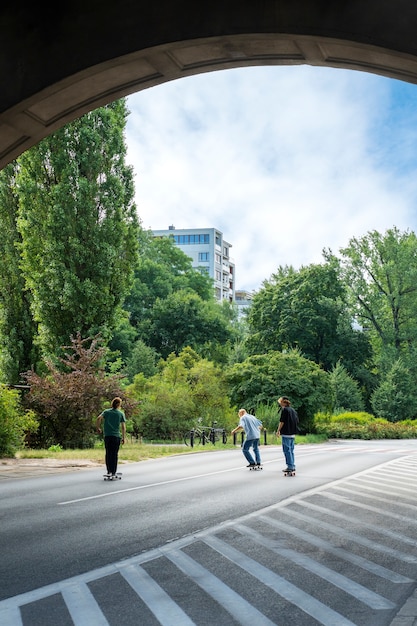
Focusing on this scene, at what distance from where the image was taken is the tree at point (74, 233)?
97.8 ft

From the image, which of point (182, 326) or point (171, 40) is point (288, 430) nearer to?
point (171, 40)

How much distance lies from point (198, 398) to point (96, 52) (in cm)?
2973

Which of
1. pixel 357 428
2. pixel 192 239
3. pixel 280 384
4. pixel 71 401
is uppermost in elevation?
pixel 192 239

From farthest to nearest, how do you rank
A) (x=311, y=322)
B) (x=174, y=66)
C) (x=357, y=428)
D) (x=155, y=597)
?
(x=311, y=322) < (x=357, y=428) < (x=174, y=66) < (x=155, y=597)

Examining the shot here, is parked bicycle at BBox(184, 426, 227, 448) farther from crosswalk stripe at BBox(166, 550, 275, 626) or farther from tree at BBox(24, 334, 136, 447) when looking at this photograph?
crosswalk stripe at BBox(166, 550, 275, 626)

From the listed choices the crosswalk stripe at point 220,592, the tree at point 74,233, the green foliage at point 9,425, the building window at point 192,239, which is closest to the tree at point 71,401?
the green foliage at point 9,425

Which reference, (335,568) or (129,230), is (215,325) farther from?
(335,568)

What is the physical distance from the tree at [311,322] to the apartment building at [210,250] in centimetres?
5526

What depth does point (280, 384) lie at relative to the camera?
40844 mm

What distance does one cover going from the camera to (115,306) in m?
31.1

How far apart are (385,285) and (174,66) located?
6312 cm

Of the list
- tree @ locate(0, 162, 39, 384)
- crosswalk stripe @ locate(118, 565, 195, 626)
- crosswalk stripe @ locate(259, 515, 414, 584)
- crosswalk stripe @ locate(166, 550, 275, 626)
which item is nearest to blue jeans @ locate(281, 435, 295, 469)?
crosswalk stripe @ locate(259, 515, 414, 584)

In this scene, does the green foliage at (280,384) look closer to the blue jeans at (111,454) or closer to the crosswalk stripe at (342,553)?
the blue jeans at (111,454)

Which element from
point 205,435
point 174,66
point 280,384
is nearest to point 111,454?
point 174,66
